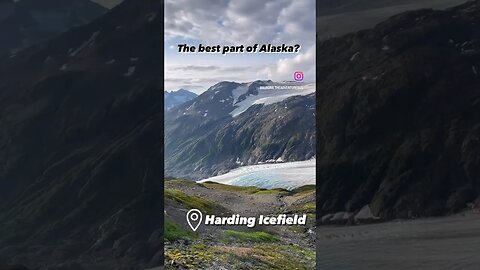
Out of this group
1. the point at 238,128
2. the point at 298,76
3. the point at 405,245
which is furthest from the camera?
the point at 238,128

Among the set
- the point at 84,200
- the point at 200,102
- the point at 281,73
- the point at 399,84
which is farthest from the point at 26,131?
the point at 399,84

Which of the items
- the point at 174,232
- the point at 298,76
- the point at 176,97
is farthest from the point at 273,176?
the point at 176,97

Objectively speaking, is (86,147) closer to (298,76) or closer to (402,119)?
(298,76)

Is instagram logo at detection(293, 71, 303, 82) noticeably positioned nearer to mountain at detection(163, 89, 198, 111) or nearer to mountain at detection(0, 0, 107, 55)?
mountain at detection(163, 89, 198, 111)

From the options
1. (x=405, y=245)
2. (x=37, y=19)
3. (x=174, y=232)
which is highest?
(x=37, y=19)

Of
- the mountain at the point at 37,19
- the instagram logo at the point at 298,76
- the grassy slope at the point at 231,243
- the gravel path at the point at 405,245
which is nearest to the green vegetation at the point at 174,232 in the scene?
the grassy slope at the point at 231,243

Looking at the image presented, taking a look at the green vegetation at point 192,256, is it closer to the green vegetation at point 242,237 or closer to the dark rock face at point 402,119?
the green vegetation at point 242,237

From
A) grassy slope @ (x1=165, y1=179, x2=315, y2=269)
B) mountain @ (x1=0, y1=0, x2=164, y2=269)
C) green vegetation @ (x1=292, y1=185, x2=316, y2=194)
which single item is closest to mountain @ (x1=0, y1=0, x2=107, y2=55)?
mountain @ (x1=0, y1=0, x2=164, y2=269)
